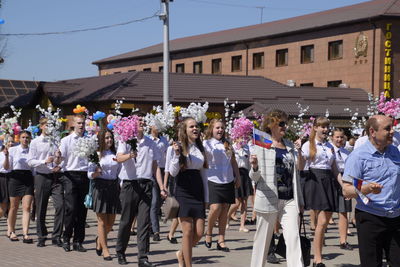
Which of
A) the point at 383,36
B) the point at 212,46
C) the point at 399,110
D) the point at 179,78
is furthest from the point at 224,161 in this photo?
the point at 212,46

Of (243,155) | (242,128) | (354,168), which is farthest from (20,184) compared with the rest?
(354,168)

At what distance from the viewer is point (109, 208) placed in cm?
1059

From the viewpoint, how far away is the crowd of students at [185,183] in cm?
837

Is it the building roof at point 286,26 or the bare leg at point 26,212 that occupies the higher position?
the building roof at point 286,26

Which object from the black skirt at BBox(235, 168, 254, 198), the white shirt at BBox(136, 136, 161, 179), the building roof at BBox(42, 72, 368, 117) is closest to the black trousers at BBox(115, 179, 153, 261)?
the white shirt at BBox(136, 136, 161, 179)

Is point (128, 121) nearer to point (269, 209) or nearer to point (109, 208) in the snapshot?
point (109, 208)

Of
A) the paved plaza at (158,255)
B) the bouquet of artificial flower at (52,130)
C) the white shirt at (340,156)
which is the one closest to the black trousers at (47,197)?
the paved plaza at (158,255)

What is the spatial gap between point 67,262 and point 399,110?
4958 mm

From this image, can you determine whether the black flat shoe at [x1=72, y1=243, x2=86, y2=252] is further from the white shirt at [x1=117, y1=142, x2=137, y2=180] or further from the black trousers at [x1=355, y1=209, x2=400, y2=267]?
the black trousers at [x1=355, y1=209, x2=400, y2=267]

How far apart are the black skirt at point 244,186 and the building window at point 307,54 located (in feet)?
117

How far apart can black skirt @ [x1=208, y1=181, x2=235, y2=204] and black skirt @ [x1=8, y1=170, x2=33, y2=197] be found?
10.6 ft

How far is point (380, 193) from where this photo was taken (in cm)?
651

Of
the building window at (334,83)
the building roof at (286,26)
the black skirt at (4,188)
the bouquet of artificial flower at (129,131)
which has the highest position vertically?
the building roof at (286,26)

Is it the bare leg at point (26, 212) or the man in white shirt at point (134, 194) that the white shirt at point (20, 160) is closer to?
the bare leg at point (26, 212)
